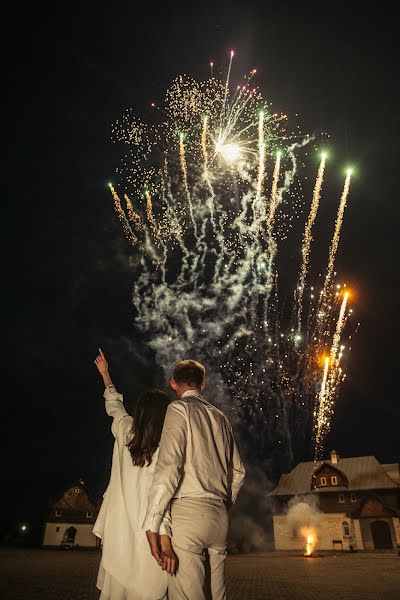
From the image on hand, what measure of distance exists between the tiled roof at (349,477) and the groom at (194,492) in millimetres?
42752

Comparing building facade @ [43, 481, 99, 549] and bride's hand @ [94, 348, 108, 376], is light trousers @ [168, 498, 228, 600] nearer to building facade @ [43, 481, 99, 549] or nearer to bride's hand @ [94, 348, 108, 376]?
bride's hand @ [94, 348, 108, 376]

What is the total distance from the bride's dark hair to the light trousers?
65 centimetres

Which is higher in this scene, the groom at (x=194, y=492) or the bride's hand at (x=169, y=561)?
the groom at (x=194, y=492)

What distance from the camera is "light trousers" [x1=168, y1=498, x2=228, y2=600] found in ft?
8.81

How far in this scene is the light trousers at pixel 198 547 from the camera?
2686mm

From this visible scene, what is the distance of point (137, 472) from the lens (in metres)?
3.50

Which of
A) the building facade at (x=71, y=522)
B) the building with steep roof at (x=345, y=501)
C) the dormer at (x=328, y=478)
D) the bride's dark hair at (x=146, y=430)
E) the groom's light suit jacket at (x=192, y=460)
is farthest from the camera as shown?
the building facade at (x=71, y=522)

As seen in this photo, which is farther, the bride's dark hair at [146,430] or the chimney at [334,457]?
the chimney at [334,457]

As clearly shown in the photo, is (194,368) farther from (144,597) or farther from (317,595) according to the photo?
(317,595)

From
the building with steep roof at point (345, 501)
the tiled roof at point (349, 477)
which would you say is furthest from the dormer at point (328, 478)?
the tiled roof at point (349, 477)

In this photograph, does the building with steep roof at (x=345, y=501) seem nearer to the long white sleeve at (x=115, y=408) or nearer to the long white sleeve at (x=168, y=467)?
the long white sleeve at (x=115, y=408)

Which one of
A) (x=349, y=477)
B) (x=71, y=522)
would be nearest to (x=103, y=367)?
(x=349, y=477)

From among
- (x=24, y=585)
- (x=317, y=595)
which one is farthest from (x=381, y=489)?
(x=24, y=585)

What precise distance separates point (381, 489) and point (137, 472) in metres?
43.0
